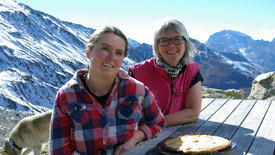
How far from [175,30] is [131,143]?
5.66ft

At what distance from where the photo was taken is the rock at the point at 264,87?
38.8ft

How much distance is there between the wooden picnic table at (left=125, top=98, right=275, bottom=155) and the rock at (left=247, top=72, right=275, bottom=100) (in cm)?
701

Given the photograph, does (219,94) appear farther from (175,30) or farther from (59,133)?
(59,133)

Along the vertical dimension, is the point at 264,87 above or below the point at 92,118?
below

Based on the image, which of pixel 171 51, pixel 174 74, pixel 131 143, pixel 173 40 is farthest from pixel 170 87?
pixel 131 143

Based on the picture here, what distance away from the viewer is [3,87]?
92312mm

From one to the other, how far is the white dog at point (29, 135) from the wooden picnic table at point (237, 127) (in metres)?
4.04

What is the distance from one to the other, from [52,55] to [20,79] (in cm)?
4328

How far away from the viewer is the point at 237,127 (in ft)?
12.3

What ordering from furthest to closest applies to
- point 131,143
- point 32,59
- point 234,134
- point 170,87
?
point 32,59, point 170,87, point 234,134, point 131,143

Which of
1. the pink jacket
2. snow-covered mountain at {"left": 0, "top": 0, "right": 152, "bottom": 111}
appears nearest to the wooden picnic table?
the pink jacket

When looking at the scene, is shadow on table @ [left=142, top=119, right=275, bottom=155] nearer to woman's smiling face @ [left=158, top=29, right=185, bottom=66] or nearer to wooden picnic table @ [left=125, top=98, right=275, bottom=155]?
wooden picnic table @ [left=125, top=98, right=275, bottom=155]

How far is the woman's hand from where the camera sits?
2.69m

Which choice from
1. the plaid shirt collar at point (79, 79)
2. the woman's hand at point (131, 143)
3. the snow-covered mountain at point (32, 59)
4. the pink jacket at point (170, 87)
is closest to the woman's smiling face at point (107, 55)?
the plaid shirt collar at point (79, 79)
